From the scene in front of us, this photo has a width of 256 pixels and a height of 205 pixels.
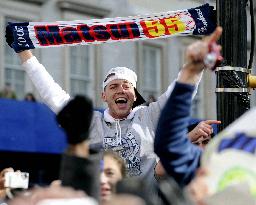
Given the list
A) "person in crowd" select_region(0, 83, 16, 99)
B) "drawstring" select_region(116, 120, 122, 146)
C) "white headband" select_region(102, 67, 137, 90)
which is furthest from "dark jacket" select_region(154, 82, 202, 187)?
"person in crowd" select_region(0, 83, 16, 99)

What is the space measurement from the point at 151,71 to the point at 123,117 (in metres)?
15.8

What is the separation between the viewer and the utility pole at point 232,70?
5332mm

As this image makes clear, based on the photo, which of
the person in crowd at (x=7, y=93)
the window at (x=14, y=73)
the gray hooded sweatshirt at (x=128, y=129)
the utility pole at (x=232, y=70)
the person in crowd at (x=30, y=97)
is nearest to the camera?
the utility pole at (x=232, y=70)

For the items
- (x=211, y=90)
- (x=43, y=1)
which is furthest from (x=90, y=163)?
(x=211, y=90)

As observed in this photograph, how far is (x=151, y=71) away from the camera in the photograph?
21766 mm

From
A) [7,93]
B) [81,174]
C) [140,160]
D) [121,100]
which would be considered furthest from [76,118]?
[7,93]

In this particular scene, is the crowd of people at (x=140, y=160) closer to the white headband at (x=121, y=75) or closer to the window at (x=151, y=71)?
the white headband at (x=121, y=75)

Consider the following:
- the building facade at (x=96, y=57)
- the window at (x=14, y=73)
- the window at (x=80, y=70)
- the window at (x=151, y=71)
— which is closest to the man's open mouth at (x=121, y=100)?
the building facade at (x=96, y=57)

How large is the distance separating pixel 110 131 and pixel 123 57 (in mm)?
14769

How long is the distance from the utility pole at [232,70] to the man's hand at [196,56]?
1.66m

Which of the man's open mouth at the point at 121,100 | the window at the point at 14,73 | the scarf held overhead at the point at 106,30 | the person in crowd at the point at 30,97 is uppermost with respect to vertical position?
the scarf held overhead at the point at 106,30

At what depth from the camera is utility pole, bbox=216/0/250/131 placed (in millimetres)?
5332

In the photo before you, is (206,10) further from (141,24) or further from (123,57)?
(123,57)

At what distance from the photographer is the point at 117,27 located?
21.1ft
